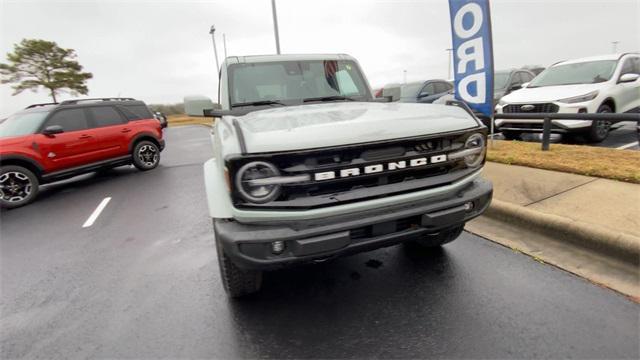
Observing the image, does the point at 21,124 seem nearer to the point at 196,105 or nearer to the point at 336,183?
the point at 196,105

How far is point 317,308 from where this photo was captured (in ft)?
8.32

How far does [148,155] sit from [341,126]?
26.2 ft

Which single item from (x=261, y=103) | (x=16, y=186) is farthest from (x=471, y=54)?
(x=16, y=186)

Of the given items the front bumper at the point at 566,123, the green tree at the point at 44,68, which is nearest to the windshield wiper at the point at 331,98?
the front bumper at the point at 566,123

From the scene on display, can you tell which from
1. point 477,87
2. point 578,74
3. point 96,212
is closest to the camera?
point 96,212

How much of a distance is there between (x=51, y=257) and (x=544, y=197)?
5749mm

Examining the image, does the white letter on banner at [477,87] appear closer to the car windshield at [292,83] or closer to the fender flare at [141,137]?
the car windshield at [292,83]

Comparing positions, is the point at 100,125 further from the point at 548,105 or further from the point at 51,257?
the point at 548,105

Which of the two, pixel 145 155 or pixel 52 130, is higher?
pixel 52 130

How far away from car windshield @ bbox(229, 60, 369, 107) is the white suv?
5.00 m

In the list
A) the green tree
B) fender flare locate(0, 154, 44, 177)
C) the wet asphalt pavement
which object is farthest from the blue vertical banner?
the green tree

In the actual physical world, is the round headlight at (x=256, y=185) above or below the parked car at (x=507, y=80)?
below

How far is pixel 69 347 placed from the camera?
232 centimetres

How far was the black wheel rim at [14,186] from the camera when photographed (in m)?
6.11
